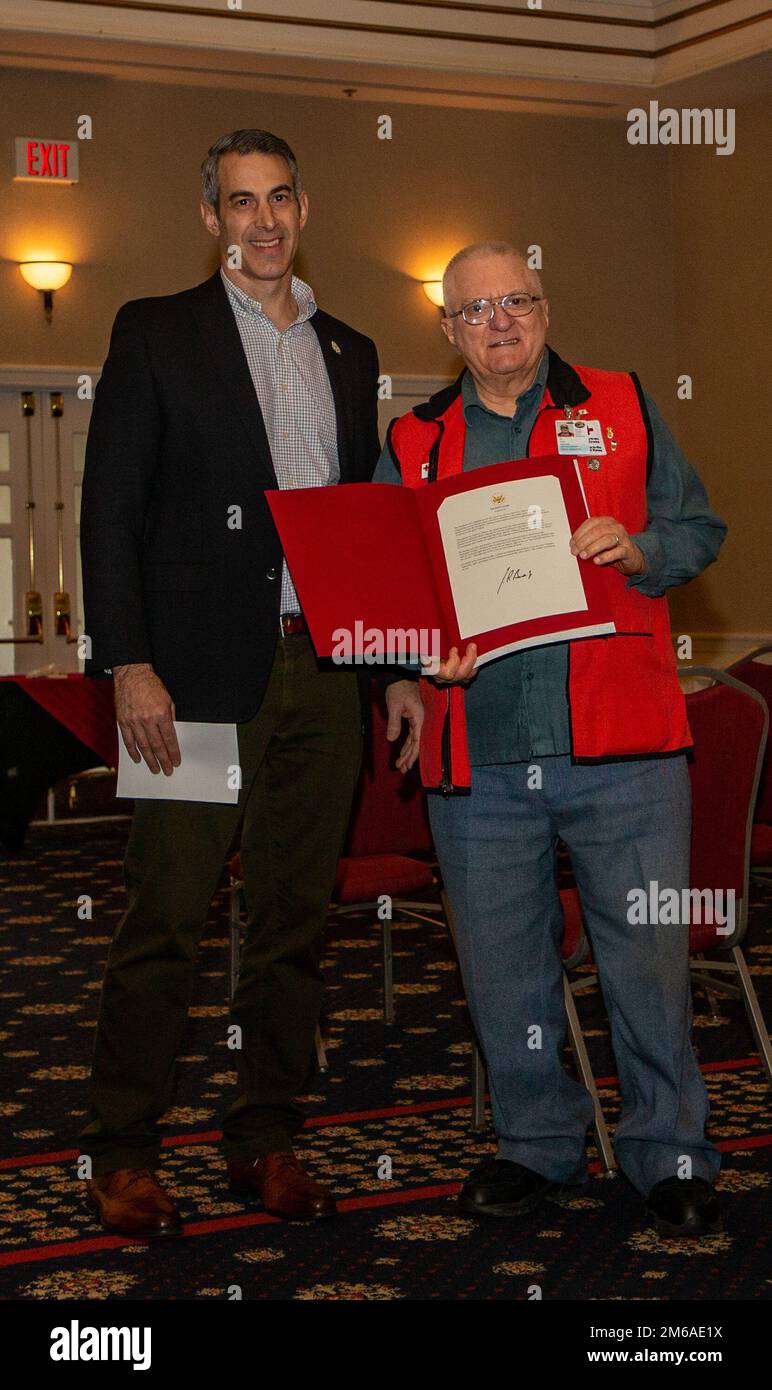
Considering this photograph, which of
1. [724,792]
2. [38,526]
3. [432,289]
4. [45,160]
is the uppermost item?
[45,160]

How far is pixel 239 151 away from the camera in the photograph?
9.48 feet

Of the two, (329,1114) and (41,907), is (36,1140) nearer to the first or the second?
(329,1114)

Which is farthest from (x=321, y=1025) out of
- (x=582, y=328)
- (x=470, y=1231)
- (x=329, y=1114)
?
(x=582, y=328)

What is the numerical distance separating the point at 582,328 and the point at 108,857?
503 centimetres

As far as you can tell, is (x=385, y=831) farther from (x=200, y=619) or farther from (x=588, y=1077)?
(x=200, y=619)

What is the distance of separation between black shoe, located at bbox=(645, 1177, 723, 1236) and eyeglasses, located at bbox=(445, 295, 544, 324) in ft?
5.17

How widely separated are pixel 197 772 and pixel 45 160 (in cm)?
752

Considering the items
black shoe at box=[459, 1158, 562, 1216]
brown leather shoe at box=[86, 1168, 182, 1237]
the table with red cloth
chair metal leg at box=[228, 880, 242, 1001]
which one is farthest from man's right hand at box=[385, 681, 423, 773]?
the table with red cloth

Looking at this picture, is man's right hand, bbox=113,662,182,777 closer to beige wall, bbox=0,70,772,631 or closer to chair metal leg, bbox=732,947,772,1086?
chair metal leg, bbox=732,947,772,1086

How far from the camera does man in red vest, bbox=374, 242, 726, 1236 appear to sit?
2.80 metres

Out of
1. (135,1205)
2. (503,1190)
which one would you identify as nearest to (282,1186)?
(135,1205)

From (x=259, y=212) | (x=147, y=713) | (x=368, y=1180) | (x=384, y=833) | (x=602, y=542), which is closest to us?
(x=602, y=542)

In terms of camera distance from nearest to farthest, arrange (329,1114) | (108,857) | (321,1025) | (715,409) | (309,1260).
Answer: (309,1260) → (329,1114) → (321,1025) → (108,857) → (715,409)

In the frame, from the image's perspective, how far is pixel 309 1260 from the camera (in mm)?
2797
